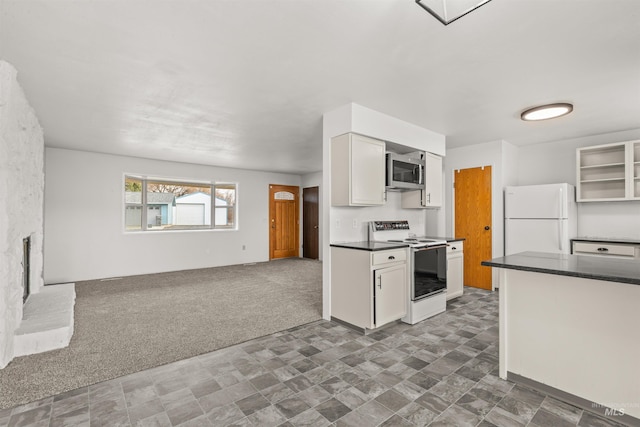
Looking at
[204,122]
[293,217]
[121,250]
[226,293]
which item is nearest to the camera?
[204,122]

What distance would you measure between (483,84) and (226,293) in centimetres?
425

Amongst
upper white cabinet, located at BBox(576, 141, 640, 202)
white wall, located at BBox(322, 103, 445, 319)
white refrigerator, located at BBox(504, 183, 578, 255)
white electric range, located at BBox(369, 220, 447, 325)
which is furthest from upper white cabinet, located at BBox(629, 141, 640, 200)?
white wall, located at BBox(322, 103, 445, 319)

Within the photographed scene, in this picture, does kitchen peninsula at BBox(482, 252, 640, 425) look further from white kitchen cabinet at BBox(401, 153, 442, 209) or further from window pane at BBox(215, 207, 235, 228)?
window pane at BBox(215, 207, 235, 228)

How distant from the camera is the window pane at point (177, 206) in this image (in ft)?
20.6

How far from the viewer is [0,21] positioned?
1.81 m

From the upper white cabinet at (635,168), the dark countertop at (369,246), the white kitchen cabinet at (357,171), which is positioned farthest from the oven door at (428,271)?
the upper white cabinet at (635,168)

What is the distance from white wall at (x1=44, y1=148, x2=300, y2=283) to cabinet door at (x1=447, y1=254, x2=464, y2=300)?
5043mm

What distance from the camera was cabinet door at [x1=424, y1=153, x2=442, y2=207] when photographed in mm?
4195

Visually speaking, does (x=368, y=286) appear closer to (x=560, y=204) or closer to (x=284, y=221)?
(x=560, y=204)

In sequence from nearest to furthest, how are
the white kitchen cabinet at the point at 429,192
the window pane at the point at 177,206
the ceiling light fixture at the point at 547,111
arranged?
the ceiling light fixture at the point at 547,111 < the white kitchen cabinet at the point at 429,192 < the window pane at the point at 177,206

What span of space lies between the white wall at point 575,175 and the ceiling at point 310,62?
1.71 ft

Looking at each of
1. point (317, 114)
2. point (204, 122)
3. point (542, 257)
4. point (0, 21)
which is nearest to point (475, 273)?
point (542, 257)

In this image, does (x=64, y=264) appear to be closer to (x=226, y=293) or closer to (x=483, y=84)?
(x=226, y=293)

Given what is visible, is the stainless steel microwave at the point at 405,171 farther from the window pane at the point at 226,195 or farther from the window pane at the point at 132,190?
the window pane at the point at 132,190
